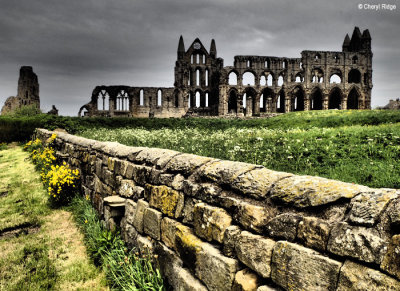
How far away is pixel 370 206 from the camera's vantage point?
1.33 meters

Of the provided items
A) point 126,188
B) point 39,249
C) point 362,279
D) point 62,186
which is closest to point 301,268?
point 362,279

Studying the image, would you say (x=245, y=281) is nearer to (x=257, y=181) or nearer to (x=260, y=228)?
(x=260, y=228)

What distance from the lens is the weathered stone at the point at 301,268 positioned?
4.61 feet

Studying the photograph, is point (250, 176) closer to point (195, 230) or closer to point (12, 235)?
point (195, 230)

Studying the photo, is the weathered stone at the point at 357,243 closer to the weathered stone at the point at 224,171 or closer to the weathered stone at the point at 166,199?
the weathered stone at the point at 224,171

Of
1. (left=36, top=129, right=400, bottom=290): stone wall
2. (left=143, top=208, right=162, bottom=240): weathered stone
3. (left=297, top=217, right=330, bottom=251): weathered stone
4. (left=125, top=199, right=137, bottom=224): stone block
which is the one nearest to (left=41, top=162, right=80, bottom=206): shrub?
(left=125, top=199, right=137, bottom=224): stone block

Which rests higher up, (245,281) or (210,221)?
(210,221)

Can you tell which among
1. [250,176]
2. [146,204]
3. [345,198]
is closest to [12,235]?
[146,204]

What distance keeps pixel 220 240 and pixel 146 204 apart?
1583mm

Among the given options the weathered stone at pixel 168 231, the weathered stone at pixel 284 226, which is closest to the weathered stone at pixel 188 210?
the weathered stone at pixel 168 231

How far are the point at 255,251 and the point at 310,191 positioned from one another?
1.82 ft

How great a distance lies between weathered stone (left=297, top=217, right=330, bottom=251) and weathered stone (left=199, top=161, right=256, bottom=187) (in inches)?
26.0

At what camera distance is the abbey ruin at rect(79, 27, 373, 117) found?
146ft

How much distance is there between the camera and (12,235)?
4.94 m
